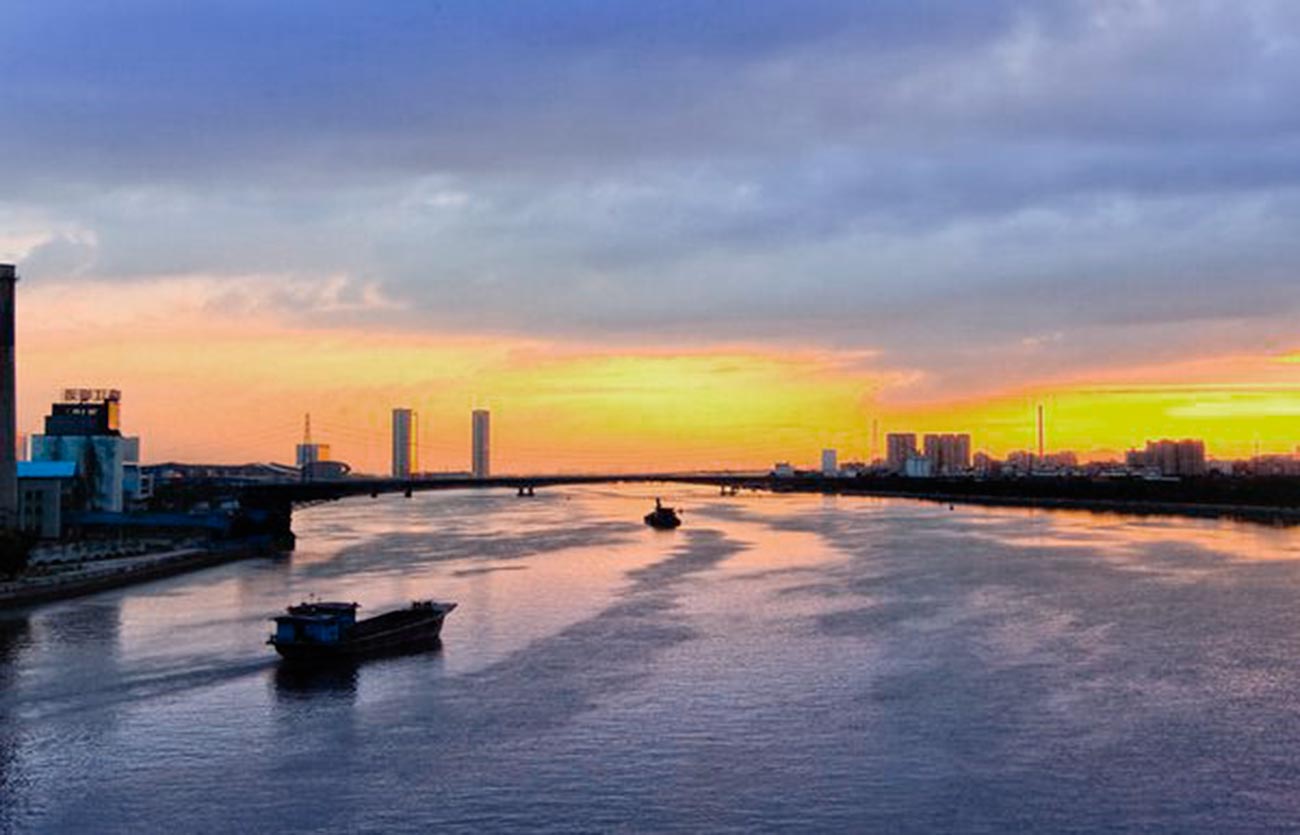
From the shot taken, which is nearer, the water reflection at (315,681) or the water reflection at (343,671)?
the water reflection at (315,681)

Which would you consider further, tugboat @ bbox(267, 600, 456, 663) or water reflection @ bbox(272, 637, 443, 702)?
tugboat @ bbox(267, 600, 456, 663)

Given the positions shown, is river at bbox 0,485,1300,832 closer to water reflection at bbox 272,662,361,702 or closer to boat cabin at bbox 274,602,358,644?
water reflection at bbox 272,662,361,702

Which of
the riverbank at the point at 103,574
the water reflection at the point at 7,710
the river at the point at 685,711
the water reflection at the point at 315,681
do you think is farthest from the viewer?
the riverbank at the point at 103,574

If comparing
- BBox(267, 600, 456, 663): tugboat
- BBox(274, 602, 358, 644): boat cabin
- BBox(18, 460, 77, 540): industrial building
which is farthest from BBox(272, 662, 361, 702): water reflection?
BBox(18, 460, 77, 540): industrial building

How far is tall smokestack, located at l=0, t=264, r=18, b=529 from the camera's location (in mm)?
48312

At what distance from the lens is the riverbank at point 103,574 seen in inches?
1380

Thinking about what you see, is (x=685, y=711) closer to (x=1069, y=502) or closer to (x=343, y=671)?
(x=343, y=671)

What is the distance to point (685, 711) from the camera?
19.5m

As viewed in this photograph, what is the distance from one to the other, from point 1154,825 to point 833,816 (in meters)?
3.58

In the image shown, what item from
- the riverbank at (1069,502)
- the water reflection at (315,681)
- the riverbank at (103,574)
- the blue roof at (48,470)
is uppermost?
the blue roof at (48,470)

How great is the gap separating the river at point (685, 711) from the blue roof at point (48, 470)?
2685 cm

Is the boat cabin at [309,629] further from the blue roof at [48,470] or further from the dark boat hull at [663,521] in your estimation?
the dark boat hull at [663,521]

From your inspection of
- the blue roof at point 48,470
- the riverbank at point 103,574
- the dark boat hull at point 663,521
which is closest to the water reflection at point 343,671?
the riverbank at point 103,574

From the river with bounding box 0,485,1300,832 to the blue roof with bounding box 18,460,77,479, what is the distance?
26850mm
